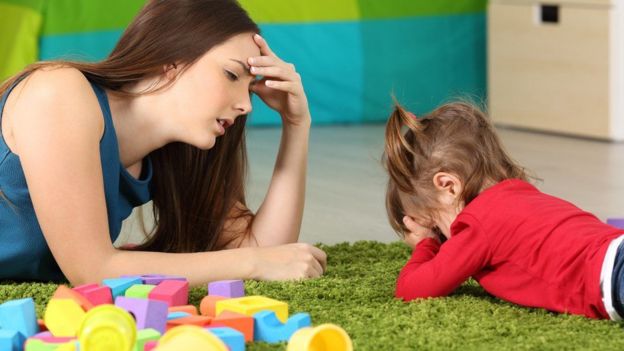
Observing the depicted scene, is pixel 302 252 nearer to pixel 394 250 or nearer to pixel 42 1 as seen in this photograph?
pixel 394 250

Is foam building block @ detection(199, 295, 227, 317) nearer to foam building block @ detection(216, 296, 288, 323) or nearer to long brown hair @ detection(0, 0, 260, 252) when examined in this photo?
foam building block @ detection(216, 296, 288, 323)

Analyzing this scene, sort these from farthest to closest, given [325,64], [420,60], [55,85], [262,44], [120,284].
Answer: [420,60], [325,64], [262,44], [55,85], [120,284]

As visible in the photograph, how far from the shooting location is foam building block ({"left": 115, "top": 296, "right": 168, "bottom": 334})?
1118 mm

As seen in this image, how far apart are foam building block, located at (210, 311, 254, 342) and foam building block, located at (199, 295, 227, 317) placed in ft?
0.29

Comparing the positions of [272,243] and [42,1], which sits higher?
[42,1]

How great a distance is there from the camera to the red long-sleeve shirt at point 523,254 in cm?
126

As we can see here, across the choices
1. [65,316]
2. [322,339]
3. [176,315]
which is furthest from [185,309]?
[322,339]

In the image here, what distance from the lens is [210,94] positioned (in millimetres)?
1411

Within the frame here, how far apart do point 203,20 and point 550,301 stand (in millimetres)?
580

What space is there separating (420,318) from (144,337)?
1.13 feet

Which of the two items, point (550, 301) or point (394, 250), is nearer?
point (550, 301)

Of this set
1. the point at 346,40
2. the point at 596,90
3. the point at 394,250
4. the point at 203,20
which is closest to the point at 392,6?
the point at 346,40

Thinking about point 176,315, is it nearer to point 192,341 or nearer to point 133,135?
point 192,341

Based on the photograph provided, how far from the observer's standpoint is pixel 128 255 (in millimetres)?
1389
